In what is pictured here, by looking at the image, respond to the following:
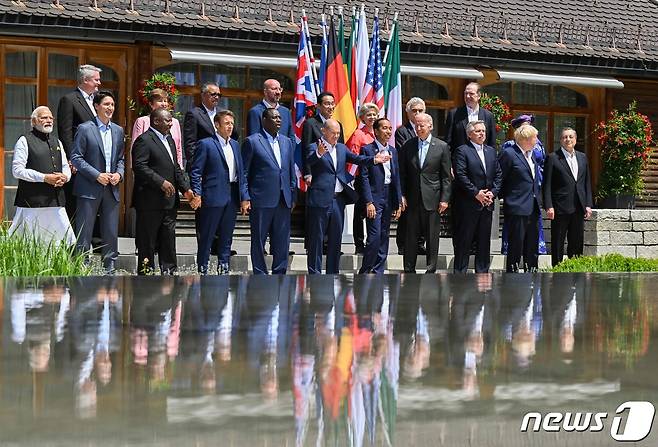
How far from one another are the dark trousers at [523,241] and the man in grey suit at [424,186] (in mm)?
801

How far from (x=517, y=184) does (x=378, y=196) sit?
1560mm

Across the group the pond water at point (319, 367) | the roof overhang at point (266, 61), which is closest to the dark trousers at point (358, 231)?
the roof overhang at point (266, 61)

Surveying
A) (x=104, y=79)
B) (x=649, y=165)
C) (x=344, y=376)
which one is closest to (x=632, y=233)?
(x=649, y=165)

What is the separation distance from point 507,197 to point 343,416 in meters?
9.66

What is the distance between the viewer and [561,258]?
523 inches

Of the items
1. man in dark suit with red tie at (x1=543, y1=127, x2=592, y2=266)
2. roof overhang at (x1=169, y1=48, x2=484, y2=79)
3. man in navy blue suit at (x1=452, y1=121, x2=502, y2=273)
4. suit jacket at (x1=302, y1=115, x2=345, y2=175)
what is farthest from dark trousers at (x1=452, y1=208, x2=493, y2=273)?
roof overhang at (x1=169, y1=48, x2=484, y2=79)

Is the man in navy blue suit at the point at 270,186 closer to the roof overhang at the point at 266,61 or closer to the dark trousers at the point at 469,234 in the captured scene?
the dark trousers at the point at 469,234

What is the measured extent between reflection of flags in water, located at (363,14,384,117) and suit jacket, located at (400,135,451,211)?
11.3ft

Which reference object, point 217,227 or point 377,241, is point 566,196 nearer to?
point 377,241

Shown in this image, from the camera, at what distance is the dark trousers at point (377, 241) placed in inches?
481

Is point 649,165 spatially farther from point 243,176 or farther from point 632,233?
point 243,176

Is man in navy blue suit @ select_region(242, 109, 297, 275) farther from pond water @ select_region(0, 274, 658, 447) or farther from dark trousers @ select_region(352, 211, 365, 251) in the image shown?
pond water @ select_region(0, 274, 658, 447)

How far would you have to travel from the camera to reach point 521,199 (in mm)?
12883

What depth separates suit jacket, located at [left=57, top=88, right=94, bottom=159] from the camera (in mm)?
11625
